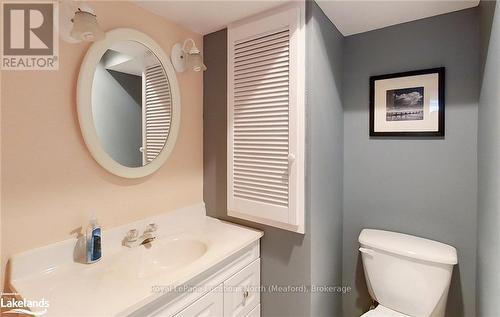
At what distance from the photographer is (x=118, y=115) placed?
4.16 ft

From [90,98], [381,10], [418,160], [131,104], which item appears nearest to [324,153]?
[418,160]

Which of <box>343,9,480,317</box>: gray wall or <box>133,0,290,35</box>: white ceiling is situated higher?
<box>133,0,290,35</box>: white ceiling

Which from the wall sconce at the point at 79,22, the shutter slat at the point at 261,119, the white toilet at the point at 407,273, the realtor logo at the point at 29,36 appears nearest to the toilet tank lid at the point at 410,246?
the white toilet at the point at 407,273

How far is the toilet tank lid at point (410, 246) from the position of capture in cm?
128

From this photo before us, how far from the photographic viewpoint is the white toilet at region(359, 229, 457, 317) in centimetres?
128

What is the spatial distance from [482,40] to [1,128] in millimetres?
2104

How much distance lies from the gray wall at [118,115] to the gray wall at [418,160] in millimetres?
1298

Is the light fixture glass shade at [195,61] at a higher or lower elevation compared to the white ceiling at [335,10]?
lower

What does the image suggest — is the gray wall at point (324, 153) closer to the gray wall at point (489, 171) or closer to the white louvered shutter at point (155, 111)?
the gray wall at point (489, 171)

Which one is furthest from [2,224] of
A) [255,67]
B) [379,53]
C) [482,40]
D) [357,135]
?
[482,40]

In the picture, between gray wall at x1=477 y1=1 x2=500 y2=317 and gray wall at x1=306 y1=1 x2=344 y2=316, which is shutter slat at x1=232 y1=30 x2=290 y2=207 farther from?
gray wall at x1=477 y1=1 x2=500 y2=317

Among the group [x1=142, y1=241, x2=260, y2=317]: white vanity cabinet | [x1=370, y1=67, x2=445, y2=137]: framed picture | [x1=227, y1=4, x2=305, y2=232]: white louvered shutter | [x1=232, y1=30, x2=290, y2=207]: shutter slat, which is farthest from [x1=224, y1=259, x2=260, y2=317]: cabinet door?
[x1=370, y1=67, x2=445, y2=137]: framed picture

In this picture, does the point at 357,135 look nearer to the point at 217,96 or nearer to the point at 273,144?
the point at 273,144

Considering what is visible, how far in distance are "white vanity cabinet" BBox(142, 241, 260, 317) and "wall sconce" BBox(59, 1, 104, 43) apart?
3.38 ft
